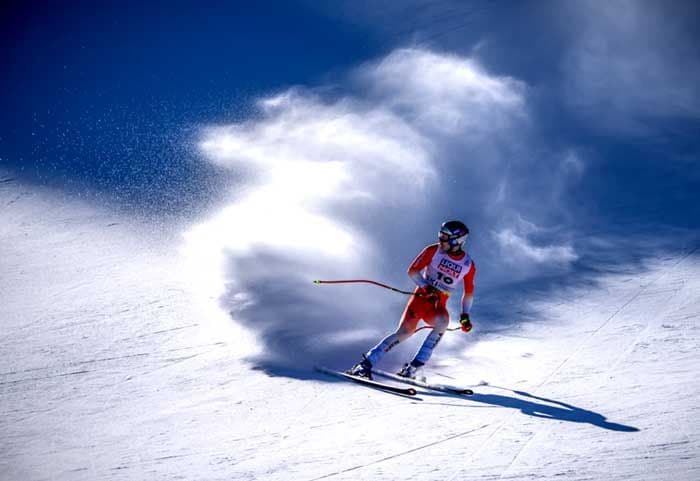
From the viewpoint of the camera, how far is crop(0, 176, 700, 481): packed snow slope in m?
5.31

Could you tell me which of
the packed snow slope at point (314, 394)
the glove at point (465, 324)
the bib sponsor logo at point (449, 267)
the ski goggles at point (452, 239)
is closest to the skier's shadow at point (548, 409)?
the packed snow slope at point (314, 394)

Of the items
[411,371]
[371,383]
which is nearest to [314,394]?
[371,383]

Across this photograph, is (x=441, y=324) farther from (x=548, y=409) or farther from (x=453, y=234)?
(x=548, y=409)

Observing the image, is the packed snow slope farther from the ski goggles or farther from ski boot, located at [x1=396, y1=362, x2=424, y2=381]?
the ski goggles

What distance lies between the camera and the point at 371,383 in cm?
688

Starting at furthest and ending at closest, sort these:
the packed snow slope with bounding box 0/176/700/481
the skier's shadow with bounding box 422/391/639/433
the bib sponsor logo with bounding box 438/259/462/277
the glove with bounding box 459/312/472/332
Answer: the bib sponsor logo with bounding box 438/259/462/277 → the glove with bounding box 459/312/472/332 → the skier's shadow with bounding box 422/391/639/433 → the packed snow slope with bounding box 0/176/700/481

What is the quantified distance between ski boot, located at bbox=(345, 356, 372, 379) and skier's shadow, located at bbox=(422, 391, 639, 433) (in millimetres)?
1062

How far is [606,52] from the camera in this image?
60.2ft

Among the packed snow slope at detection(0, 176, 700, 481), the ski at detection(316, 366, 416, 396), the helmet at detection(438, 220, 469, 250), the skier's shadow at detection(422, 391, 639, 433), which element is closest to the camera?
the packed snow slope at detection(0, 176, 700, 481)

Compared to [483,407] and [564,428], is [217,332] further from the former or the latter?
[564,428]

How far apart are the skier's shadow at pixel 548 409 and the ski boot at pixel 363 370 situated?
3.49 ft

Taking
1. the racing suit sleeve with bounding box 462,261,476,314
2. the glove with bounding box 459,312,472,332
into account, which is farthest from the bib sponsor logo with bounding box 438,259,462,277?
the glove with bounding box 459,312,472,332

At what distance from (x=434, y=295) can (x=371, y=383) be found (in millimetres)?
1227

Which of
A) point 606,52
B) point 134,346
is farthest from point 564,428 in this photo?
→ point 606,52
